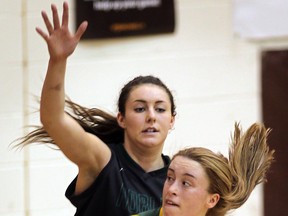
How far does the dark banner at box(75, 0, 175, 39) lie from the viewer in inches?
173

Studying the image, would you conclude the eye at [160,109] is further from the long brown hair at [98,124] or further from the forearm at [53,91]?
the forearm at [53,91]

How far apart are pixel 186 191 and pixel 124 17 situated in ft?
7.07

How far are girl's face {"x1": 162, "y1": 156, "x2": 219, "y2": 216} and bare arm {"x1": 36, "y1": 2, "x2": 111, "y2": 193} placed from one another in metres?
0.32

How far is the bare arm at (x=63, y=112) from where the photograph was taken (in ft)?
7.73

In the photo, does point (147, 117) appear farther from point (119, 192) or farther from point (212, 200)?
point (212, 200)

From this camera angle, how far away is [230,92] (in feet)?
14.4

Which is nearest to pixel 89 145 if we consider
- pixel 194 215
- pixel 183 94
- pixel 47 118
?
pixel 47 118

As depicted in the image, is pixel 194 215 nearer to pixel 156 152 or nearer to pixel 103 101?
pixel 156 152

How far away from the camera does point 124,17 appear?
14.6ft

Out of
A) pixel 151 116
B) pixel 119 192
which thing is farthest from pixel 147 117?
pixel 119 192

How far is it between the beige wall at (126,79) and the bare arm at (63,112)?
1.69 metres

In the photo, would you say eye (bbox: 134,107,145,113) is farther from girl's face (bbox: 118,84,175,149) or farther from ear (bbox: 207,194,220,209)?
ear (bbox: 207,194,220,209)

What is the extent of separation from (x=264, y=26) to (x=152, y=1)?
716mm

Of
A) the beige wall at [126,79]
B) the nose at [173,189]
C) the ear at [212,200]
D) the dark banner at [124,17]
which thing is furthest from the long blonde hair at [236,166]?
the dark banner at [124,17]
